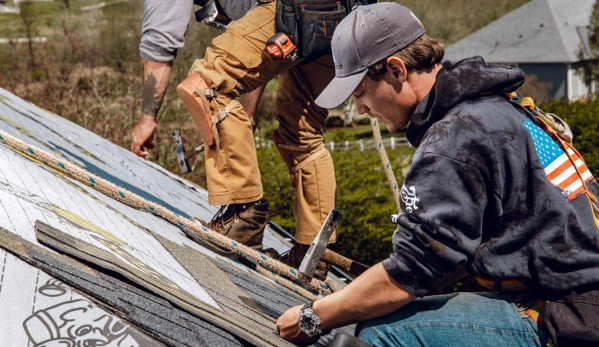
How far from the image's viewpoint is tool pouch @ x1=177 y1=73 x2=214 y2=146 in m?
3.68

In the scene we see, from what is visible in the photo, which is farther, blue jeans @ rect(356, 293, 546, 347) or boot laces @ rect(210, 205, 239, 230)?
boot laces @ rect(210, 205, 239, 230)

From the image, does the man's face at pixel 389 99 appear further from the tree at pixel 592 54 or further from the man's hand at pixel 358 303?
the tree at pixel 592 54

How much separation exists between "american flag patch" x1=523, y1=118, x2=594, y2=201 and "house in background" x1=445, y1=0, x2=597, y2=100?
128 ft

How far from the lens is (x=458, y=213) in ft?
7.41

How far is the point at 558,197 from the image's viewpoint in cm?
234

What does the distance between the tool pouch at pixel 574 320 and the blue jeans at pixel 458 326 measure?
6 centimetres

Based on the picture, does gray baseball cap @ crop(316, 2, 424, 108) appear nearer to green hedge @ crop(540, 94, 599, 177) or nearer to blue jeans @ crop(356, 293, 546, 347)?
blue jeans @ crop(356, 293, 546, 347)

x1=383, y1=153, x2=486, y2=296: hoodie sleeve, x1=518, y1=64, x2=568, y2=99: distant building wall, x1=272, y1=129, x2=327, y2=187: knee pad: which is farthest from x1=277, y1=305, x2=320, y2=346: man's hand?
x1=518, y1=64, x2=568, y2=99: distant building wall

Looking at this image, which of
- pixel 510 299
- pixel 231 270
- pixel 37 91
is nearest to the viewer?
pixel 510 299

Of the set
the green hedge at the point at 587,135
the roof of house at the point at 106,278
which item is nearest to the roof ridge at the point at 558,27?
the green hedge at the point at 587,135

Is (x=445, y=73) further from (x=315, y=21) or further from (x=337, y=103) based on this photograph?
(x=315, y=21)

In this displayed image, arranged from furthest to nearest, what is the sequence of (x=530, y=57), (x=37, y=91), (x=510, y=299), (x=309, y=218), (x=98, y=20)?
(x=530, y=57), (x=98, y=20), (x=37, y=91), (x=309, y=218), (x=510, y=299)

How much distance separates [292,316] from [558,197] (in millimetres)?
929

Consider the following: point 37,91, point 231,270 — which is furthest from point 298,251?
point 37,91
